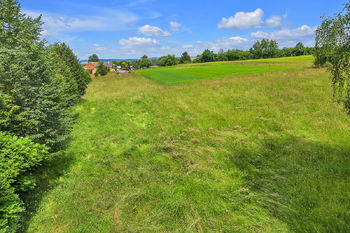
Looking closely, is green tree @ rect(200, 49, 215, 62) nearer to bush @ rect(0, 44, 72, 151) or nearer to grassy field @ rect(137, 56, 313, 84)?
grassy field @ rect(137, 56, 313, 84)

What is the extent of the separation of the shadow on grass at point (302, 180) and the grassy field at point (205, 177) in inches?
1.4

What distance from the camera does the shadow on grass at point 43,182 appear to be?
5712 mm

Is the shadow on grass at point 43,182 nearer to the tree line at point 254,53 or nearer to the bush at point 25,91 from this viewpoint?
the bush at point 25,91

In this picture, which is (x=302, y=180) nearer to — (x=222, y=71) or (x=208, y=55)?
(x=222, y=71)

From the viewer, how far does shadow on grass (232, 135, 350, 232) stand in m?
5.07

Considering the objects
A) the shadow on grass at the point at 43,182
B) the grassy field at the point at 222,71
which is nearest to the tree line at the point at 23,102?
the shadow on grass at the point at 43,182

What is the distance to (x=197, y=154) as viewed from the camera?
9055 mm

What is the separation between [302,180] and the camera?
6.56 metres

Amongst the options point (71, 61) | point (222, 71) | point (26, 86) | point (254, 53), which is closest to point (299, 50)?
point (254, 53)

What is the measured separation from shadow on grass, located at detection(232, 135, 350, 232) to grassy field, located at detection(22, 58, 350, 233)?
0.04 metres

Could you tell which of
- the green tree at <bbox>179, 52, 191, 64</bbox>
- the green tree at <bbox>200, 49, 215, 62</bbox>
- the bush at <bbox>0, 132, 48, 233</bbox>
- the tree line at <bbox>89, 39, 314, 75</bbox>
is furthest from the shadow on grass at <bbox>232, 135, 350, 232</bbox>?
the green tree at <bbox>179, 52, 191, 64</bbox>

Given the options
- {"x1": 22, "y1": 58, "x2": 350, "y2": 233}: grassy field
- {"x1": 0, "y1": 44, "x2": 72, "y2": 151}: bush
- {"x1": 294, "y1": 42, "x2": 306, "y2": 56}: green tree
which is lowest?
{"x1": 22, "y1": 58, "x2": 350, "y2": 233}: grassy field

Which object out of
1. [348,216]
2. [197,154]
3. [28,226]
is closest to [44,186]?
[28,226]

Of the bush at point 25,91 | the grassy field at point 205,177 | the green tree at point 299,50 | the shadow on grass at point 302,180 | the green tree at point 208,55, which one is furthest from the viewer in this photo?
the green tree at point 208,55
